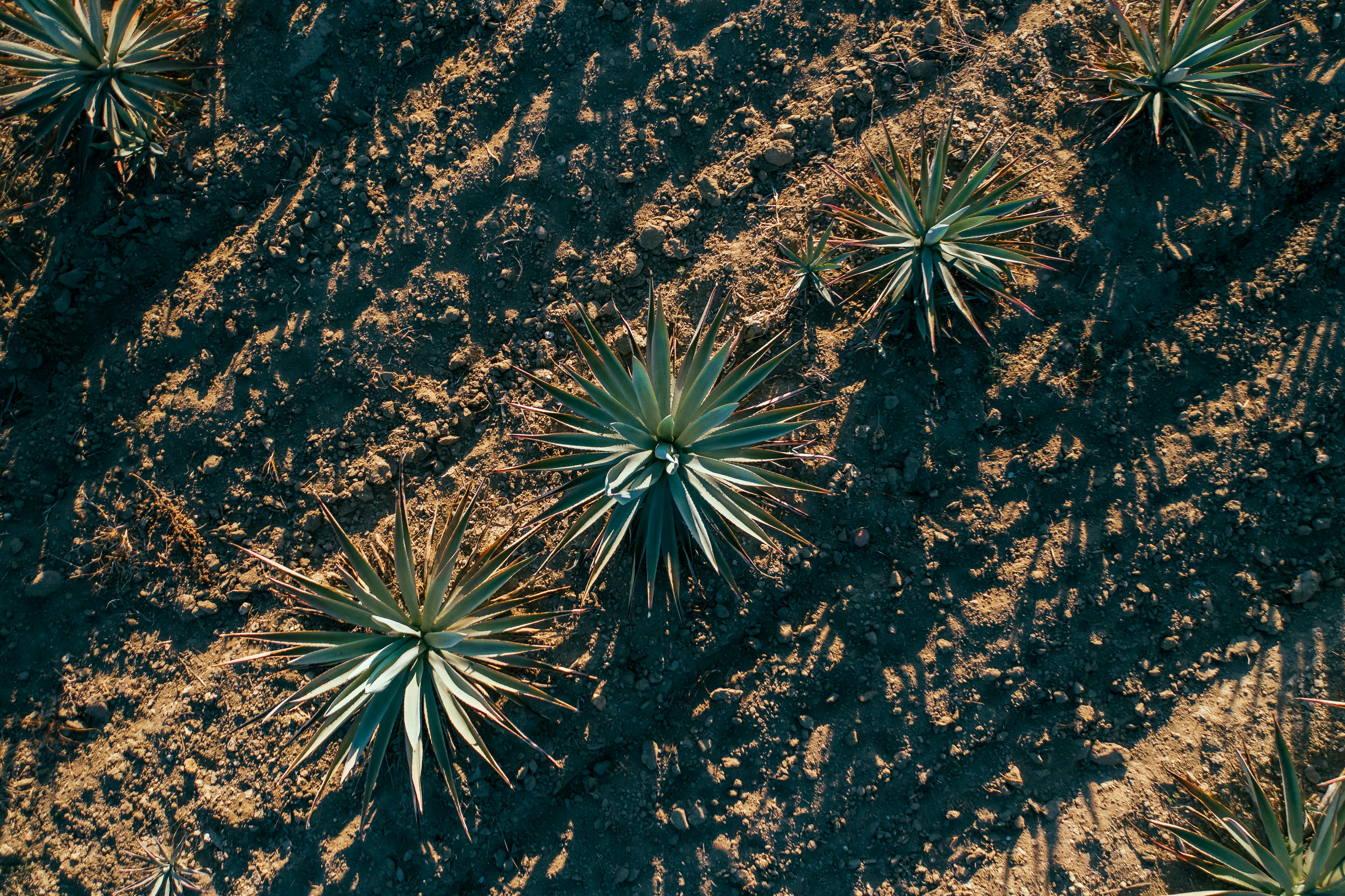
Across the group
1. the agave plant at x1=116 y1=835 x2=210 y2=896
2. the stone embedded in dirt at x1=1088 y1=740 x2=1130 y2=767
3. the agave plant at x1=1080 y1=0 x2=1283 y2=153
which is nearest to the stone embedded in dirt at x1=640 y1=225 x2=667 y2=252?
the agave plant at x1=1080 y1=0 x2=1283 y2=153

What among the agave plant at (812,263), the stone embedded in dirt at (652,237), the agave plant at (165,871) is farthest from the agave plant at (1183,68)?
the agave plant at (165,871)

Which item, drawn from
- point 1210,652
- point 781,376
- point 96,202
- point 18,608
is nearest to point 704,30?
point 781,376

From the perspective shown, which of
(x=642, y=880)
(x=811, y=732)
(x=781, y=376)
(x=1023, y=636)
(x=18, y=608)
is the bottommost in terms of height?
(x=642, y=880)

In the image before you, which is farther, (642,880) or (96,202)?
(96,202)

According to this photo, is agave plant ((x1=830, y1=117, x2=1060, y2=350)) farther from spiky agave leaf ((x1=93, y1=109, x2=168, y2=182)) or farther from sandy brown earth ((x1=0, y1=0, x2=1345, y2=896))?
spiky agave leaf ((x1=93, y1=109, x2=168, y2=182))

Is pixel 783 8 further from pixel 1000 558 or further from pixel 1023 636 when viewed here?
pixel 1023 636
